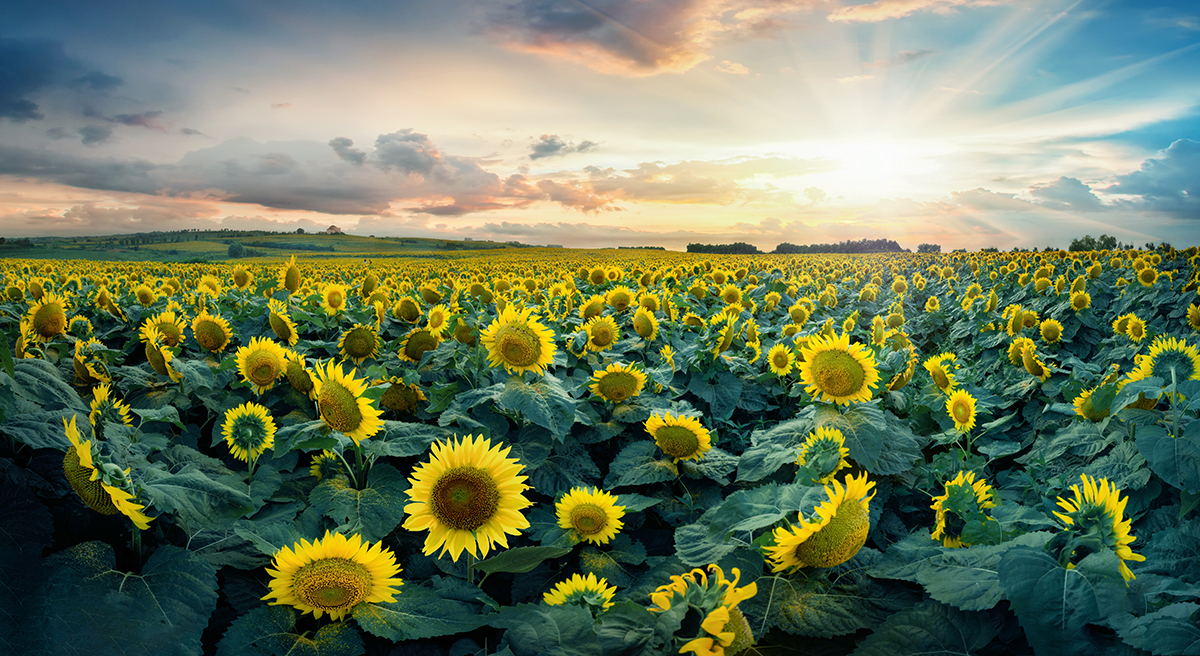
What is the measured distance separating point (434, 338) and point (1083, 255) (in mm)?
25645

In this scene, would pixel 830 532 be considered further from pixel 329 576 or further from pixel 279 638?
pixel 279 638

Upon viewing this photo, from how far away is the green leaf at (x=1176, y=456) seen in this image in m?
2.77

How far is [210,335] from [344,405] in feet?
9.21

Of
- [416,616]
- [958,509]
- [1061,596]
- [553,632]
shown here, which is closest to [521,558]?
[416,616]

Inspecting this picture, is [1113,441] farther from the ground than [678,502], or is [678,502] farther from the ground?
[1113,441]

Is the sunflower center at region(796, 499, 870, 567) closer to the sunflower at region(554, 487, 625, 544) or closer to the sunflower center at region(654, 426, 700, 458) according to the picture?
the sunflower at region(554, 487, 625, 544)

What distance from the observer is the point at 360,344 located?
469cm

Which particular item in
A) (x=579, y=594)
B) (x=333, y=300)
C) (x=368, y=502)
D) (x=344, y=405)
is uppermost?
(x=333, y=300)

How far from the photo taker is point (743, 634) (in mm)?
1633

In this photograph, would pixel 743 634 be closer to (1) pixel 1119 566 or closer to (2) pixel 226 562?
(1) pixel 1119 566

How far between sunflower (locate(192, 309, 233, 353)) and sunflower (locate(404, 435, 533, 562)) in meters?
3.40

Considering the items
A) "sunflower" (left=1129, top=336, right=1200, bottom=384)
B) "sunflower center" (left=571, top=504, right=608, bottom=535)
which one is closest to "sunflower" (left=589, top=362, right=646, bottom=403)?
"sunflower center" (left=571, top=504, right=608, bottom=535)

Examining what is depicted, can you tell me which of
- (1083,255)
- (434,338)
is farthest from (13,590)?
(1083,255)

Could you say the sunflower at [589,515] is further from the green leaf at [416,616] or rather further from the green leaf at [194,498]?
the green leaf at [194,498]
